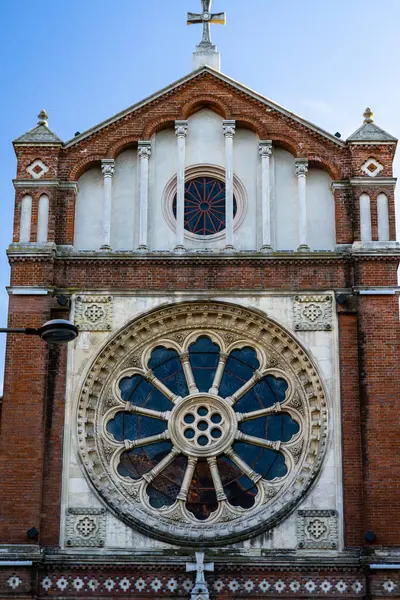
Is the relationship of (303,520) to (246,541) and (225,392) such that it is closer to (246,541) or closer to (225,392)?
(246,541)

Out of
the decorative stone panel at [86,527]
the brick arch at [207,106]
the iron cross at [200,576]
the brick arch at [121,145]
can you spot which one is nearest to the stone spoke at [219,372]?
the decorative stone panel at [86,527]

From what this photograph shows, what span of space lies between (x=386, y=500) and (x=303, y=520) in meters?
1.55

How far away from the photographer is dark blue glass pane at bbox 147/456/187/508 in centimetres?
2533

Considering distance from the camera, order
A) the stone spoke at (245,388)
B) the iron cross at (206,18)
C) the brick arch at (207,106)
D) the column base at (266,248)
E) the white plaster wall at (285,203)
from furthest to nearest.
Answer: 1. the iron cross at (206,18)
2. the brick arch at (207,106)
3. the white plaster wall at (285,203)
4. the column base at (266,248)
5. the stone spoke at (245,388)

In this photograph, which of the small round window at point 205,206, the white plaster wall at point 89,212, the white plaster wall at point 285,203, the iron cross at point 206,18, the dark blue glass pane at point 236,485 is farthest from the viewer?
the iron cross at point 206,18

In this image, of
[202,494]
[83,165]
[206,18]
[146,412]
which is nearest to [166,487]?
[202,494]

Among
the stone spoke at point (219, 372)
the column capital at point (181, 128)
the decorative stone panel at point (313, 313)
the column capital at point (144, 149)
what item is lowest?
the stone spoke at point (219, 372)

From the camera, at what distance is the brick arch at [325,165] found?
27516 mm

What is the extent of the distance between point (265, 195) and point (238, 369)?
361 cm

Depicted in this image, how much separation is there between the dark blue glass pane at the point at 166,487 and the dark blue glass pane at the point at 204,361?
168 cm

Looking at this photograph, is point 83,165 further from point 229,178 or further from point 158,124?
point 229,178

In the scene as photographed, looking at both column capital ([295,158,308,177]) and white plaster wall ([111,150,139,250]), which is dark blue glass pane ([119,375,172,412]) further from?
column capital ([295,158,308,177])

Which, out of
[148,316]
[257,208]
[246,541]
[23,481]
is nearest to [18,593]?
[23,481]

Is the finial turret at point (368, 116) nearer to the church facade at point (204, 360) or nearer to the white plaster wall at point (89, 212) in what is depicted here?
the church facade at point (204, 360)
